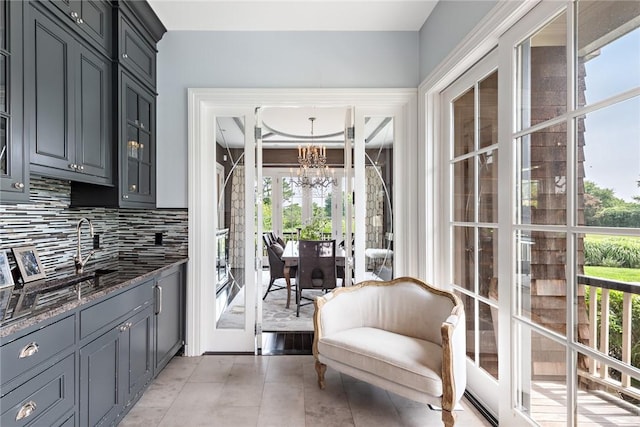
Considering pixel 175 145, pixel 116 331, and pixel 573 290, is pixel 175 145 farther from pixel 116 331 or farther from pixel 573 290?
pixel 573 290

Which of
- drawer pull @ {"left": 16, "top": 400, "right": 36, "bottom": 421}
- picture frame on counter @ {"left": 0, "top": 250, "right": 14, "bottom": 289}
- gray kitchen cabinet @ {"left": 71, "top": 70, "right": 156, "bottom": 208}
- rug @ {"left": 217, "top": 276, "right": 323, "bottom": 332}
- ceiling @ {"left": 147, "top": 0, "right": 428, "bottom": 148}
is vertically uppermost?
ceiling @ {"left": 147, "top": 0, "right": 428, "bottom": 148}

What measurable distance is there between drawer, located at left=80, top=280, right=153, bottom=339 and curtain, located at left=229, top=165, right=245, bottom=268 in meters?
0.86

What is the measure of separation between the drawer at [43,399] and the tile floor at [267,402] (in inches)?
26.9

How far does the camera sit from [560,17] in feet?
4.90

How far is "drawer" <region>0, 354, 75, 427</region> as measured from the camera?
1205mm

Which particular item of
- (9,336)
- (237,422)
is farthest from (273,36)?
(237,422)

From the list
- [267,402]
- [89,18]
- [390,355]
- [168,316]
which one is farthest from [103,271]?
[390,355]

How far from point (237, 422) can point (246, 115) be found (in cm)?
232

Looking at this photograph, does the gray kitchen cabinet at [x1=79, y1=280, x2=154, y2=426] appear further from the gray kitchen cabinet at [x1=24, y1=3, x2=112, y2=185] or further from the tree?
the tree

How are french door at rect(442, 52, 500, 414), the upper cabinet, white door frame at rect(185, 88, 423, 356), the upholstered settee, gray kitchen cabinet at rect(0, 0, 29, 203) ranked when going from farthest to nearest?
white door frame at rect(185, 88, 423, 356) → the upper cabinet → french door at rect(442, 52, 500, 414) → the upholstered settee → gray kitchen cabinet at rect(0, 0, 29, 203)

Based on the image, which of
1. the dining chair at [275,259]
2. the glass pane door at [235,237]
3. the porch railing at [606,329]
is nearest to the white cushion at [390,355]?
the porch railing at [606,329]

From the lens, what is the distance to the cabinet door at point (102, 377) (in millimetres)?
1603

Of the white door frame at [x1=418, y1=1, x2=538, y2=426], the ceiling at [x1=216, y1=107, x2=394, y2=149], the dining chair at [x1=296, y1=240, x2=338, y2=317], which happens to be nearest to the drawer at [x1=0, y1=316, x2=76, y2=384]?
the ceiling at [x1=216, y1=107, x2=394, y2=149]

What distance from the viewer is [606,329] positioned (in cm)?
129
